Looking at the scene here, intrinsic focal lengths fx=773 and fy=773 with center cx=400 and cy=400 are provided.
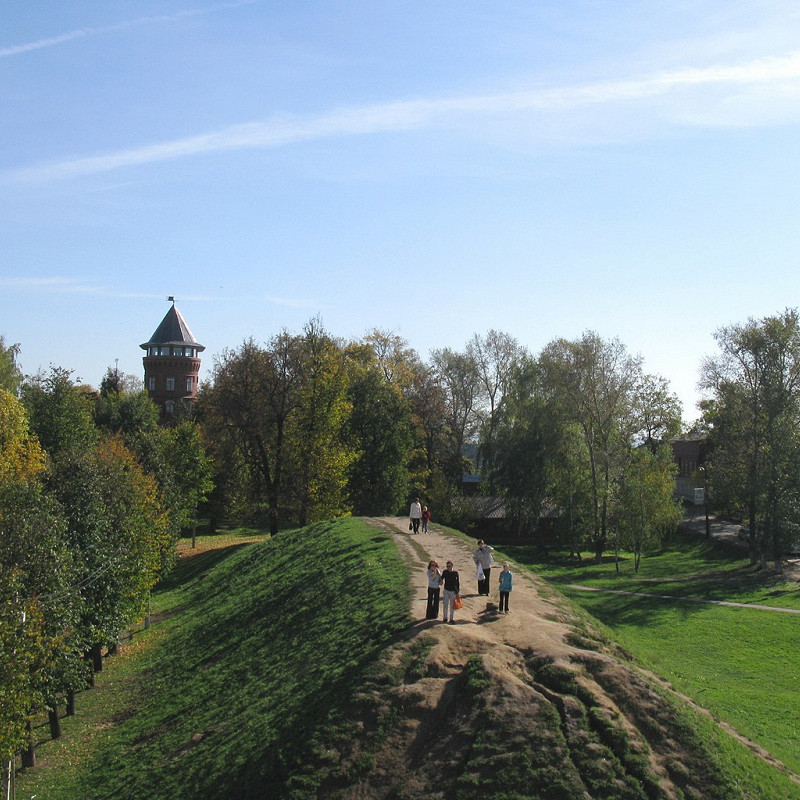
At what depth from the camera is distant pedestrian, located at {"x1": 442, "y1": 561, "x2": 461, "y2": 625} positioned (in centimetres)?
2000

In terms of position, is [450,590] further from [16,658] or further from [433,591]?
[16,658]

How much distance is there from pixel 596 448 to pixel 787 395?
1613 centimetres

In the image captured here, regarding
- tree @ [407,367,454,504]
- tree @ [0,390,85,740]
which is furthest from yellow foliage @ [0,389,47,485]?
tree @ [407,367,454,504]

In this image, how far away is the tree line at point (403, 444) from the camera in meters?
44.5

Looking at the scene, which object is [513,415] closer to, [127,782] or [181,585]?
[181,585]

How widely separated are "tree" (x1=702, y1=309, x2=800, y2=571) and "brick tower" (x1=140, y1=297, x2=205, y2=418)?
208 feet

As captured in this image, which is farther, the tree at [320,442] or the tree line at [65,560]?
the tree at [320,442]

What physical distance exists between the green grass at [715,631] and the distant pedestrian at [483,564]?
14.2 feet

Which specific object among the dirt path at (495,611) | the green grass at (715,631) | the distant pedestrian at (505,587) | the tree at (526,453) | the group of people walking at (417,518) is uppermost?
the tree at (526,453)

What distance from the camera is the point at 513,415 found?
70750 mm

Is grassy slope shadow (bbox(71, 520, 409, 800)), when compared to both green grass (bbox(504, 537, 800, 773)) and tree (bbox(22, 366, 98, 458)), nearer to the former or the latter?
green grass (bbox(504, 537, 800, 773))

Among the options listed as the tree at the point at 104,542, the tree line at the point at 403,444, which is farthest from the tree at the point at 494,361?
the tree at the point at 104,542

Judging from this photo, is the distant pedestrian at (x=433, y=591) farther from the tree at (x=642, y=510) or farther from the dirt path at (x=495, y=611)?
the tree at (x=642, y=510)

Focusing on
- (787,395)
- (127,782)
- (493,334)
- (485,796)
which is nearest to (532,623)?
(485,796)
